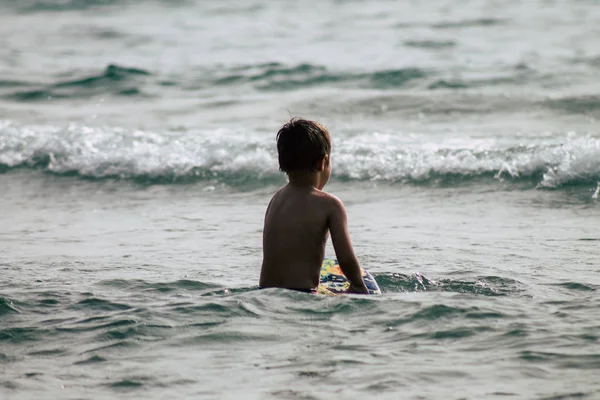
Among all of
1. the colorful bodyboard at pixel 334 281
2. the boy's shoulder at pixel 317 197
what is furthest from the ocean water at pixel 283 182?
the boy's shoulder at pixel 317 197

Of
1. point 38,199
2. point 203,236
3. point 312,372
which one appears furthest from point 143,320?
point 38,199

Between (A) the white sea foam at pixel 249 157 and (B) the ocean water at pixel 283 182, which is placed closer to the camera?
(B) the ocean water at pixel 283 182

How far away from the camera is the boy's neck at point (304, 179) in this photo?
4.60 m

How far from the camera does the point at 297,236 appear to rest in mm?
4605

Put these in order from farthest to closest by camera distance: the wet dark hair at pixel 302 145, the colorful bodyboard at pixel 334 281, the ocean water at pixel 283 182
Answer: the colorful bodyboard at pixel 334 281 < the wet dark hair at pixel 302 145 < the ocean water at pixel 283 182

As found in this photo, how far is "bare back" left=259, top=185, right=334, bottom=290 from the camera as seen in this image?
4.59m

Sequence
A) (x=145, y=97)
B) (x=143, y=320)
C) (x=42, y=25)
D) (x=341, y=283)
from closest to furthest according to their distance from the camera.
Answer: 1. (x=143, y=320)
2. (x=341, y=283)
3. (x=145, y=97)
4. (x=42, y=25)

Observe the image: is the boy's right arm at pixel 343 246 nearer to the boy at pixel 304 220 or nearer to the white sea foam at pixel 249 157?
the boy at pixel 304 220

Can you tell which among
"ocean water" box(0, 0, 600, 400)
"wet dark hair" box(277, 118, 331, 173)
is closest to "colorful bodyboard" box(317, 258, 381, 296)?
"ocean water" box(0, 0, 600, 400)

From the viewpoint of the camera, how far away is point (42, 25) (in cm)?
2167

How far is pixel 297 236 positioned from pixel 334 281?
1.40 ft

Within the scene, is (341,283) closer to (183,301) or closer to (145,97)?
(183,301)

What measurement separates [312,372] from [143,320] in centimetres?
104

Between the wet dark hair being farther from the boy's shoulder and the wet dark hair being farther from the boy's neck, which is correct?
the boy's shoulder
